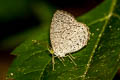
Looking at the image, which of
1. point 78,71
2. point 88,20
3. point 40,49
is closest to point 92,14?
point 88,20

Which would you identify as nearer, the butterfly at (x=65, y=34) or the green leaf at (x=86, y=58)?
the green leaf at (x=86, y=58)

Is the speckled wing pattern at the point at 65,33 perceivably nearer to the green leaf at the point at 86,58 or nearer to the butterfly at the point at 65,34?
the butterfly at the point at 65,34

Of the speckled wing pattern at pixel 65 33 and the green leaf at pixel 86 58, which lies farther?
the speckled wing pattern at pixel 65 33

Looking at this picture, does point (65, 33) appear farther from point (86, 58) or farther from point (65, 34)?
point (86, 58)

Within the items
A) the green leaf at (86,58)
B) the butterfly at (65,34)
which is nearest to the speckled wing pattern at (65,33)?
the butterfly at (65,34)

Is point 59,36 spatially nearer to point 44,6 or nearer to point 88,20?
point 88,20
